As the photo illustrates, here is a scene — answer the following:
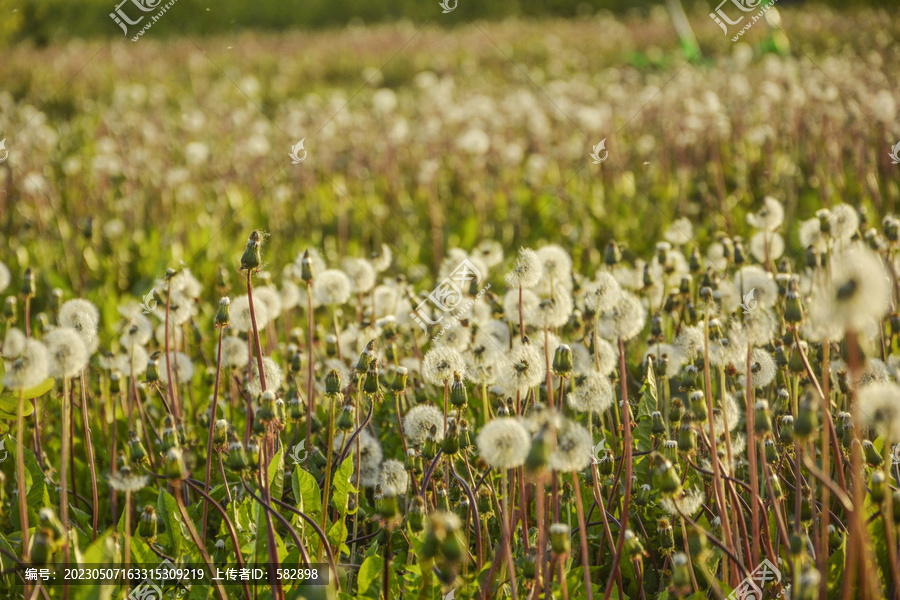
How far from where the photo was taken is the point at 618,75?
941 centimetres

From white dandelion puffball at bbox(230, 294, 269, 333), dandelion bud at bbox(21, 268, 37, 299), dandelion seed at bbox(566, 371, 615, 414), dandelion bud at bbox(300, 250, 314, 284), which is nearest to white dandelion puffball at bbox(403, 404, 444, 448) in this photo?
dandelion seed at bbox(566, 371, 615, 414)

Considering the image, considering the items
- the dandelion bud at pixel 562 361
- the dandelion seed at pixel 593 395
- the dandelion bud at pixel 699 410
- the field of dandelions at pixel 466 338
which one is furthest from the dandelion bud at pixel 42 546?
the dandelion bud at pixel 699 410

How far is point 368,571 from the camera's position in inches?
69.8

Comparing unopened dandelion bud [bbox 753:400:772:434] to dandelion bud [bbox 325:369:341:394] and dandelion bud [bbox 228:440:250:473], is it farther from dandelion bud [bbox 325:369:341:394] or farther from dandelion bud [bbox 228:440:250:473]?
dandelion bud [bbox 228:440:250:473]

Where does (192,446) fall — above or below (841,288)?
below

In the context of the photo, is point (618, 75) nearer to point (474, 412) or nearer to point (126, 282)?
point (126, 282)

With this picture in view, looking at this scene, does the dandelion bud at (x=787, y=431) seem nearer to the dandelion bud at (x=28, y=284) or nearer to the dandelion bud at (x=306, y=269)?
the dandelion bud at (x=306, y=269)

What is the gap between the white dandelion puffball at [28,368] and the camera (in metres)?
Answer: 1.48

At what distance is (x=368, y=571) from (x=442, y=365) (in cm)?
54

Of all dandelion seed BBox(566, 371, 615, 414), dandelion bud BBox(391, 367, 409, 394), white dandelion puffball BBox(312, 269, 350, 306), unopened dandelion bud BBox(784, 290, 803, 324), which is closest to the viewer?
unopened dandelion bud BBox(784, 290, 803, 324)

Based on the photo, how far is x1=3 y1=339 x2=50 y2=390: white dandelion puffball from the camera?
1.48 meters

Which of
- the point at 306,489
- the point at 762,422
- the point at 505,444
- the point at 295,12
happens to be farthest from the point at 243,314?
the point at 295,12

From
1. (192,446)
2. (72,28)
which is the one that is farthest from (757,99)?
(72,28)

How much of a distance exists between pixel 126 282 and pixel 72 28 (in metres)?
24.4
